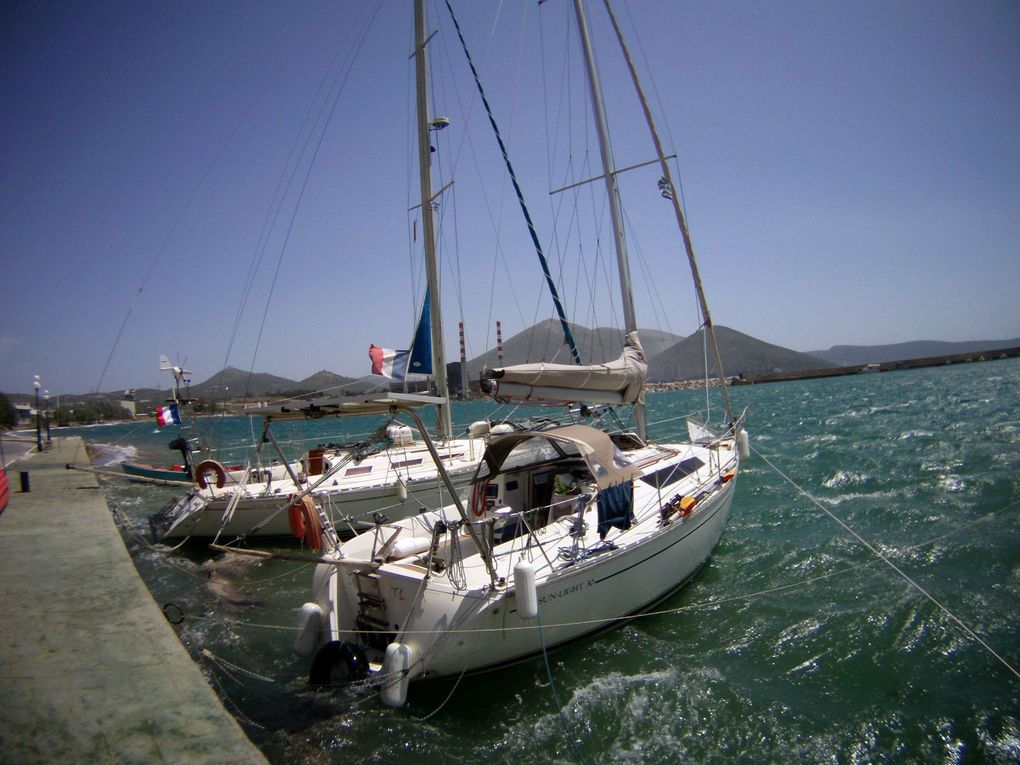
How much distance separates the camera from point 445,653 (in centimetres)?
599

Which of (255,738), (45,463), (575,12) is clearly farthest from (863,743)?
(45,463)

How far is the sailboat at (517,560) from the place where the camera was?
599 centimetres

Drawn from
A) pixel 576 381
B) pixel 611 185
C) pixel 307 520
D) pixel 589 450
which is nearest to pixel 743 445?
pixel 576 381

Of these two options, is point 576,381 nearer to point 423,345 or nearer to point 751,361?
point 423,345

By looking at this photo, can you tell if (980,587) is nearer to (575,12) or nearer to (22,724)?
(22,724)

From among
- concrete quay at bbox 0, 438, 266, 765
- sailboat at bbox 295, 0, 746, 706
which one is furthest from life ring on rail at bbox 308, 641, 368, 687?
concrete quay at bbox 0, 438, 266, 765

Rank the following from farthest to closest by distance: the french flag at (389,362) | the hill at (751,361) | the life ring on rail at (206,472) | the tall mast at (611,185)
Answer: the hill at (751,361)
the french flag at (389,362)
the life ring on rail at (206,472)
the tall mast at (611,185)

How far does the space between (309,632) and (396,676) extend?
1.58m

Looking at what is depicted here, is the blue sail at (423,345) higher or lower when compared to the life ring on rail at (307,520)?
higher

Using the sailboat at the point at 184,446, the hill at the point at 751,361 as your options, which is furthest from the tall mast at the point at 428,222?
the hill at the point at 751,361

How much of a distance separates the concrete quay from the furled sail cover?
199 inches

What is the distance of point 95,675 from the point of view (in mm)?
4004

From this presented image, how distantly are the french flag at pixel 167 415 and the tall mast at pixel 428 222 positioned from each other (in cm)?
870

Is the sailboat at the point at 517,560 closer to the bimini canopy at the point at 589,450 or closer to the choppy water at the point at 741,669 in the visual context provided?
the bimini canopy at the point at 589,450
